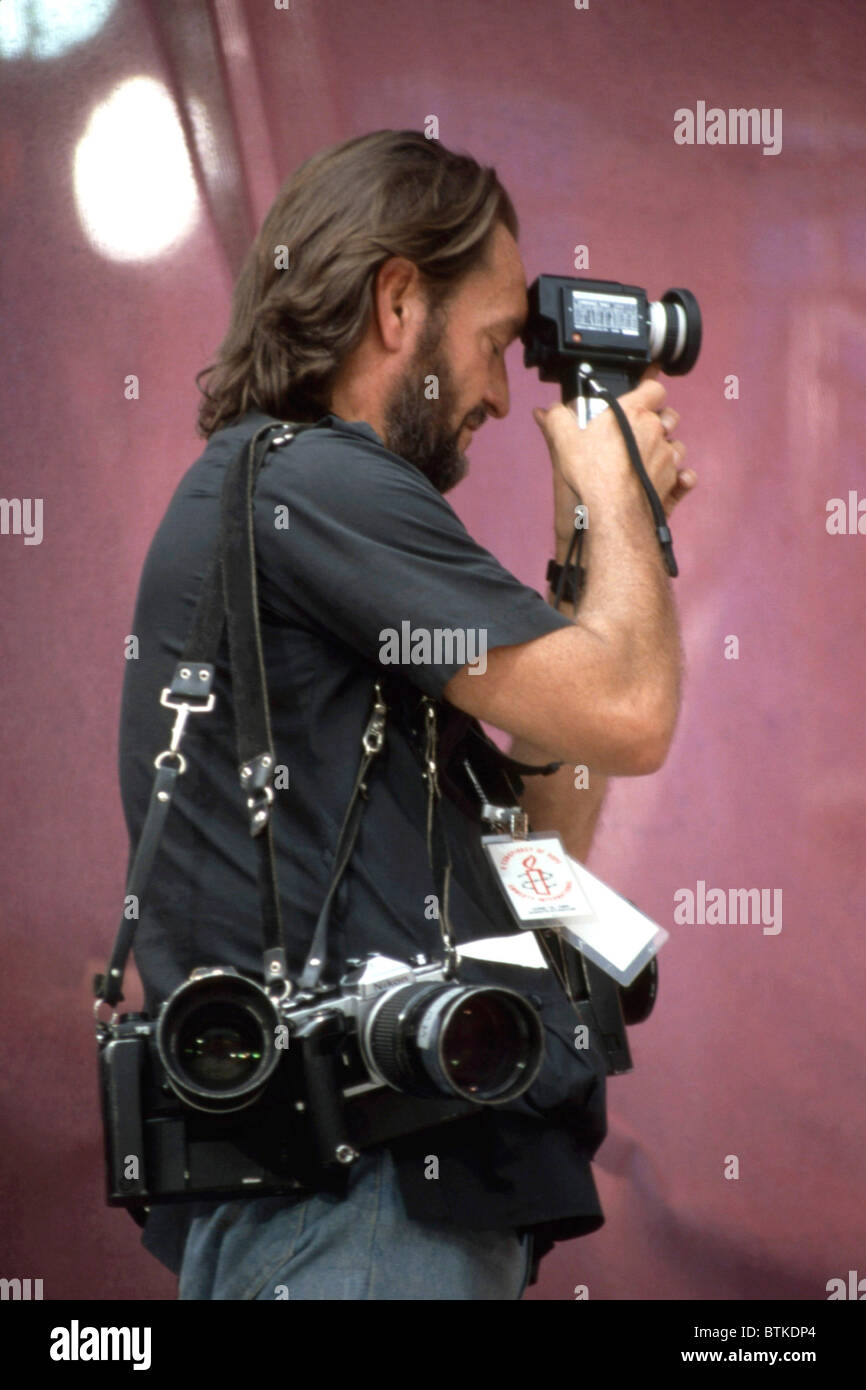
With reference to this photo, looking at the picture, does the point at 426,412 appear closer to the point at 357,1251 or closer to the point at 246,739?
the point at 246,739

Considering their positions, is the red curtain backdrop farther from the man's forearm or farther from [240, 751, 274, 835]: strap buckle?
[240, 751, 274, 835]: strap buckle

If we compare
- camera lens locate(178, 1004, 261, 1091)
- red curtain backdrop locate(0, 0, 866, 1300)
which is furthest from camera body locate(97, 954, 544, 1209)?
red curtain backdrop locate(0, 0, 866, 1300)

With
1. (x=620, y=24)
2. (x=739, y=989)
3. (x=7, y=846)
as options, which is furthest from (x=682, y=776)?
(x=620, y=24)

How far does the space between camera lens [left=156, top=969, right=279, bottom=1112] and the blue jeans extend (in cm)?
11

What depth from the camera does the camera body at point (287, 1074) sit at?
812 mm

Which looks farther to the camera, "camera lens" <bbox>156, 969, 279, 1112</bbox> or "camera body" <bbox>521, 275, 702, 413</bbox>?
"camera body" <bbox>521, 275, 702, 413</bbox>

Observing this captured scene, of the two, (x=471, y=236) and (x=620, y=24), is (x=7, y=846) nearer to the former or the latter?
(x=471, y=236)

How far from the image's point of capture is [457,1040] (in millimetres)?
828

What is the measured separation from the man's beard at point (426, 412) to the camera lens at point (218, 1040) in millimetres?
473

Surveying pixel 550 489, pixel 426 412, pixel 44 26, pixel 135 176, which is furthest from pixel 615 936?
pixel 44 26

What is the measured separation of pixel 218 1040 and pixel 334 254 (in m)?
0.64

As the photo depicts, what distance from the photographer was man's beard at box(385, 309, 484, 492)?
3.67 feet

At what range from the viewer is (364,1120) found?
2.84 feet

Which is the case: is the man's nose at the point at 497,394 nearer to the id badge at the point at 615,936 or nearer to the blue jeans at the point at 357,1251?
the id badge at the point at 615,936
